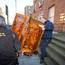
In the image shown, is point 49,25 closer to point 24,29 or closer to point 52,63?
point 52,63

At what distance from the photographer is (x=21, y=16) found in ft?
32.6

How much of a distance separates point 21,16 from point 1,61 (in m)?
6.43

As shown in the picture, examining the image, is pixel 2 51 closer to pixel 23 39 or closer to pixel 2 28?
pixel 2 28

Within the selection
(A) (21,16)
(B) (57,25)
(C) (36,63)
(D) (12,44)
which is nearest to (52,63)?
(C) (36,63)

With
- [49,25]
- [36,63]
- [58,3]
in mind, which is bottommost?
[36,63]

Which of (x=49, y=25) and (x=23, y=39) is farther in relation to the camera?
(x=23, y=39)

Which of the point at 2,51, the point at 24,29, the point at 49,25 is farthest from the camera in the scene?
the point at 24,29

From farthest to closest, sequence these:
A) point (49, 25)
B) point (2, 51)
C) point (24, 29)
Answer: point (24, 29), point (49, 25), point (2, 51)

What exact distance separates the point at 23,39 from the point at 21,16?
1.08 m

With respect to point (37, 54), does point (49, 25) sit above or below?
above

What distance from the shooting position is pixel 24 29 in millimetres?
9711

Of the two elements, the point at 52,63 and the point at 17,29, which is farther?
the point at 17,29

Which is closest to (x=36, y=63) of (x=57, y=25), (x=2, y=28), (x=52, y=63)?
(x=52, y=63)

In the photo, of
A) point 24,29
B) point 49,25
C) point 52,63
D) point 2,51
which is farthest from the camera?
point 24,29
